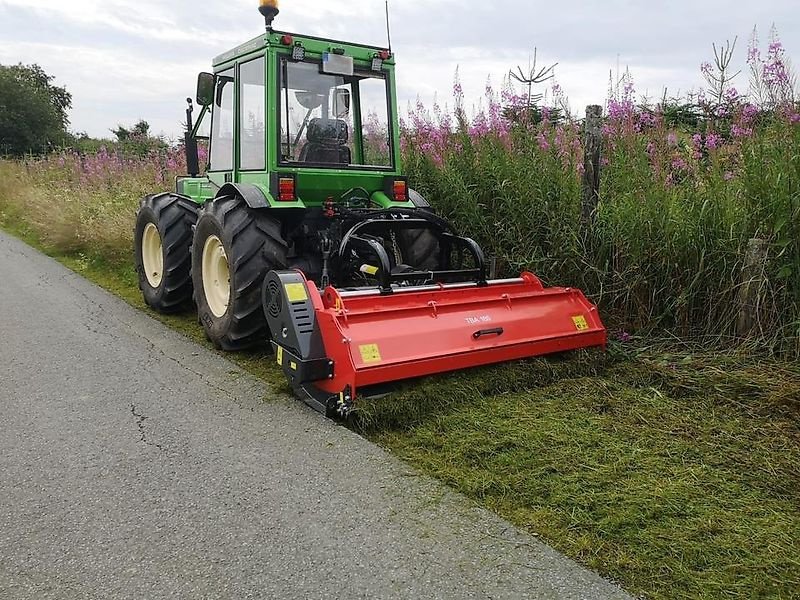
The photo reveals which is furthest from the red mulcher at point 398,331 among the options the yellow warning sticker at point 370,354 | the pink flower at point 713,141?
the pink flower at point 713,141

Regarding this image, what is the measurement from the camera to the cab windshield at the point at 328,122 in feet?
16.6

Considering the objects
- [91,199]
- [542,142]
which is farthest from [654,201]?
[91,199]

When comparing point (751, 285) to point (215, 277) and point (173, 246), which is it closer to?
point (215, 277)

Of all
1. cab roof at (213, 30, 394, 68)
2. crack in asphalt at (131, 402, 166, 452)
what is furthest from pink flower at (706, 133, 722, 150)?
crack in asphalt at (131, 402, 166, 452)

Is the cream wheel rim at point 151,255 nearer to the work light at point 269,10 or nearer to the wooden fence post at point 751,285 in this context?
the work light at point 269,10

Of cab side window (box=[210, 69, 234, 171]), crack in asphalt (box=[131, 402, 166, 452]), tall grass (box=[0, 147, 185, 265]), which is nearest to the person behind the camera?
crack in asphalt (box=[131, 402, 166, 452])

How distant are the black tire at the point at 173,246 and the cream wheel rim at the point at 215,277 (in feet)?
2.62

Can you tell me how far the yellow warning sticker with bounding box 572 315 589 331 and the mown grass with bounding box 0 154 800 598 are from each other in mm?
204

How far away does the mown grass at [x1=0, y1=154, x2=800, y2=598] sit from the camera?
243 cm

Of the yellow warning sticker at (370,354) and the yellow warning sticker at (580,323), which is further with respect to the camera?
the yellow warning sticker at (580,323)

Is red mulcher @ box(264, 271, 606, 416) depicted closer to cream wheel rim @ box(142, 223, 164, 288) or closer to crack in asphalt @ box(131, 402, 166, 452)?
crack in asphalt @ box(131, 402, 166, 452)

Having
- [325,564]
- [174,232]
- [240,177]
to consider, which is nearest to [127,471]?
[325,564]

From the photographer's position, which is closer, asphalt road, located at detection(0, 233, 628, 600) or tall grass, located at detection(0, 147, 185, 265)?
asphalt road, located at detection(0, 233, 628, 600)

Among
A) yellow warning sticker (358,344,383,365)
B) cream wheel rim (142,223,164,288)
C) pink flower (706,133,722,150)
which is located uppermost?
pink flower (706,133,722,150)
